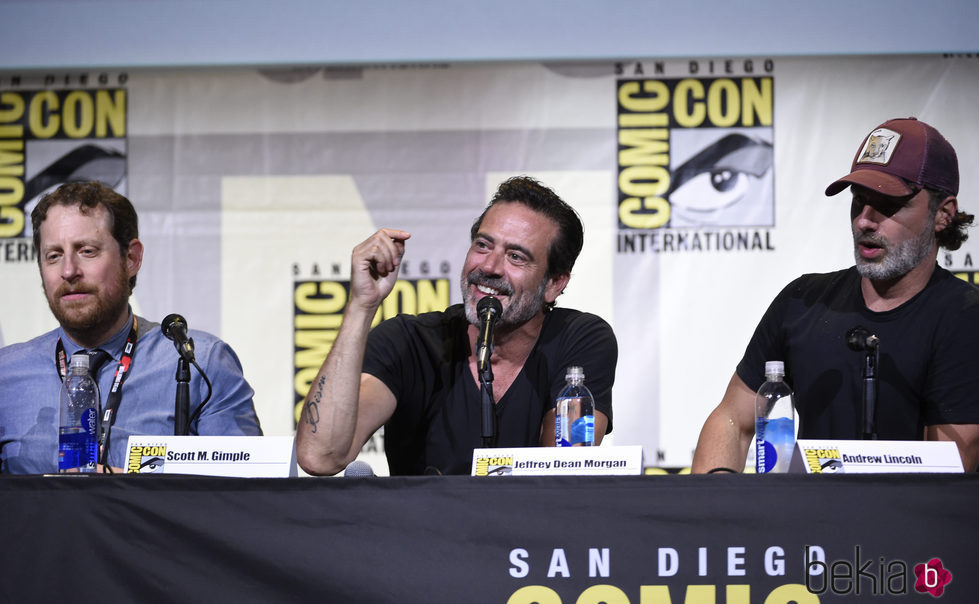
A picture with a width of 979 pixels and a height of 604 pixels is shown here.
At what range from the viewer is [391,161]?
156 inches

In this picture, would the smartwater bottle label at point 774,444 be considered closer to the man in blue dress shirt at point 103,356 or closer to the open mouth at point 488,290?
the open mouth at point 488,290

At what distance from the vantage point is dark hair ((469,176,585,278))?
108 inches

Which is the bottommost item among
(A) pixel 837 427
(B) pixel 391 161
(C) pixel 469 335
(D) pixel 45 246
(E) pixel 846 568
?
(E) pixel 846 568

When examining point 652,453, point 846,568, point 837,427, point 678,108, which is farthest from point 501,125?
point 846,568

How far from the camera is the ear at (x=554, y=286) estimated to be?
2.75 metres

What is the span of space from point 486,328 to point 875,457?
33.1 inches

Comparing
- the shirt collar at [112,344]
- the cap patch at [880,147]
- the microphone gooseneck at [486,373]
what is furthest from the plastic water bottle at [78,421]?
the cap patch at [880,147]

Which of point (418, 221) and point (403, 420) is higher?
point (418, 221)

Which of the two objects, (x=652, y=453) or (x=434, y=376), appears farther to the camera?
(x=652, y=453)

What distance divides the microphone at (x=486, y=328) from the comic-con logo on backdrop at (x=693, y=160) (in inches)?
69.2

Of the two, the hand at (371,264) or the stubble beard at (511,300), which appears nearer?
the hand at (371,264)

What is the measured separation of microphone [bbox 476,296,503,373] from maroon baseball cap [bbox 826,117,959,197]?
936mm

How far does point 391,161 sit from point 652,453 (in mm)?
1577

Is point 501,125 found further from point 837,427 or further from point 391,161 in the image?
point 837,427
